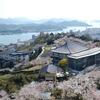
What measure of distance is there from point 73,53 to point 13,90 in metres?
5.76

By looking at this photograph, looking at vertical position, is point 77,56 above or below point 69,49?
below

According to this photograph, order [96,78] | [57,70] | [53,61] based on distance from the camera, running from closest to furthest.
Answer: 1. [96,78]
2. [57,70]
3. [53,61]

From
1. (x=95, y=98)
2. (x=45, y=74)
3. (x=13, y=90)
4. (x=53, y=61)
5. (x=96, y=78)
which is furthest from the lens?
(x=53, y=61)

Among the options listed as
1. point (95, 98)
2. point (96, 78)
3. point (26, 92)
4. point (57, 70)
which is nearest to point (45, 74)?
point (57, 70)

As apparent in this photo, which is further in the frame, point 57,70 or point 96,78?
point 57,70

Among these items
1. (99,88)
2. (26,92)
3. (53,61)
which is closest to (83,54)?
(53,61)

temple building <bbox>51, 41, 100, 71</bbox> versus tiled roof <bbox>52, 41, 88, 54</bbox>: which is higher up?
tiled roof <bbox>52, 41, 88, 54</bbox>

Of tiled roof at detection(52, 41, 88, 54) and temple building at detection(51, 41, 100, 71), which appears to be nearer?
temple building at detection(51, 41, 100, 71)

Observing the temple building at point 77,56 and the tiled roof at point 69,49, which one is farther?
the tiled roof at point 69,49

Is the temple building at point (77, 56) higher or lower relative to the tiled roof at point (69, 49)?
lower

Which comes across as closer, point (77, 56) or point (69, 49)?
point (77, 56)

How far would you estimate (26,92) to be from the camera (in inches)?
355

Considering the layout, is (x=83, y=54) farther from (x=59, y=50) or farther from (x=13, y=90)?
(x=13, y=90)

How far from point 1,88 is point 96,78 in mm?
3083
